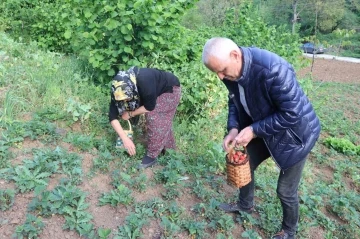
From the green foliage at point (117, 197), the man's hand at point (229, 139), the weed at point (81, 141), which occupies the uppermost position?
the man's hand at point (229, 139)

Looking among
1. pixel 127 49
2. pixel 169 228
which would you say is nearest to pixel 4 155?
pixel 169 228

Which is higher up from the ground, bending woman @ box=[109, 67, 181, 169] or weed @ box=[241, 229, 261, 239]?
bending woman @ box=[109, 67, 181, 169]

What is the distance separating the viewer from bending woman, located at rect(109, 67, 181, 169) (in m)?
3.19

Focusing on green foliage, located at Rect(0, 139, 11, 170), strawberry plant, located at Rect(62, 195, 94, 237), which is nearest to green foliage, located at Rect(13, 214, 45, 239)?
strawberry plant, located at Rect(62, 195, 94, 237)

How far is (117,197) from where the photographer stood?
9.50 ft

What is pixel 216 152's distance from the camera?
392cm

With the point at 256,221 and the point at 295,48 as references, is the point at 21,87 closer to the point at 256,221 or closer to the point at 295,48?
the point at 256,221

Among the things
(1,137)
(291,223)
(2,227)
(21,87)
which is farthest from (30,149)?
(291,223)

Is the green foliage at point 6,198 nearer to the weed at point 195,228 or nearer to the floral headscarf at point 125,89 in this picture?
the floral headscarf at point 125,89

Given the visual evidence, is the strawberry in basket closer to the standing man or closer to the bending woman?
the standing man

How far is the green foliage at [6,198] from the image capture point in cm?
262

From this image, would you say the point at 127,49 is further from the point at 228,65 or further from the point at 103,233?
the point at 103,233

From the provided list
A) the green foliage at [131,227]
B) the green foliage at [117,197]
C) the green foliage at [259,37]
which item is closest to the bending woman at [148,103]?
the green foliage at [117,197]

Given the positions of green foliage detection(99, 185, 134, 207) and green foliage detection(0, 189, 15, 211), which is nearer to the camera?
green foliage detection(0, 189, 15, 211)
